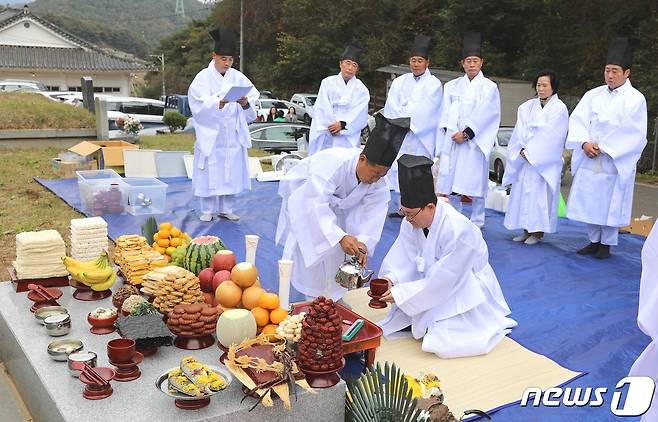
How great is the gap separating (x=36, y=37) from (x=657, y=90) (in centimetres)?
3398

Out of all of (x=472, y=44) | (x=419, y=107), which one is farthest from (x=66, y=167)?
(x=472, y=44)

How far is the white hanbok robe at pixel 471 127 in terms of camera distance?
7.32m

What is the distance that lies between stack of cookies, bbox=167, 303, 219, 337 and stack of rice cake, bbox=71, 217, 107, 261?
1.24 m

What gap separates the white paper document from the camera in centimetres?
707

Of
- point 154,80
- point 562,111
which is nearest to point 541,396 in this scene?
point 562,111

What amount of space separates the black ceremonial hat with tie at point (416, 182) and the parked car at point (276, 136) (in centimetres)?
1072

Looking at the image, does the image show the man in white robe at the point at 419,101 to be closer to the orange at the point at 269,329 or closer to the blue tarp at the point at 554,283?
the blue tarp at the point at 554,283

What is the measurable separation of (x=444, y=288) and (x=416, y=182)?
29.0 inches

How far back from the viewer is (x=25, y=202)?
8203 mm

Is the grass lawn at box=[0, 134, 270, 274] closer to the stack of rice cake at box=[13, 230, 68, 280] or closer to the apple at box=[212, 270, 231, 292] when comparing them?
the stack of rice cake at box=[13, 230, 68, 280]

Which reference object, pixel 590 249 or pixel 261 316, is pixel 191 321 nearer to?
pixel 261 316

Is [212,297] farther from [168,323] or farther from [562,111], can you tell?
[562,111]

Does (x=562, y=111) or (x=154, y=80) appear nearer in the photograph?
(x=562, y=111)

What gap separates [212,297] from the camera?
3996 mm
